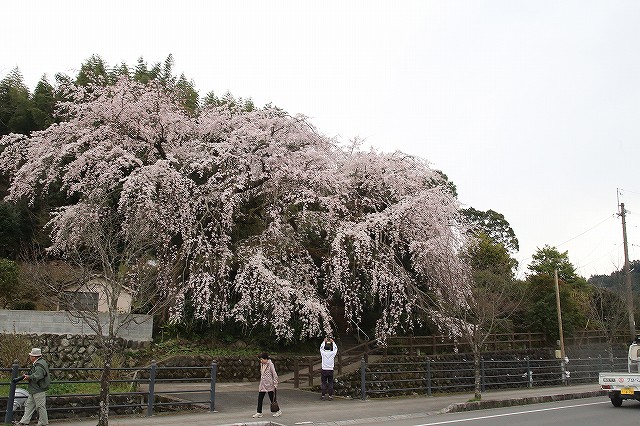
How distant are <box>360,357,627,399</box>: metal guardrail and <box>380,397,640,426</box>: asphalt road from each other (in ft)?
9.51

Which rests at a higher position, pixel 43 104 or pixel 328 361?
pixel 43 104

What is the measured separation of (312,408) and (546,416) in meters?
5.98

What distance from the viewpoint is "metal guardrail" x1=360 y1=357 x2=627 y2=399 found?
643 inches

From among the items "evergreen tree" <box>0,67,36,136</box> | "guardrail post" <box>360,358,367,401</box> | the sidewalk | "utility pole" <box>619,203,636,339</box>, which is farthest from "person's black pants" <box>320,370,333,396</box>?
"utility pole" <box>619,203,636,339</box>

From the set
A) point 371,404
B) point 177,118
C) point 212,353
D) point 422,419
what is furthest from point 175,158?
point 422,419

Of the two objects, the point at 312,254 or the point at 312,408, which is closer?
the point at 312,408

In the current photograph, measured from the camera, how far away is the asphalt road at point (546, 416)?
38.2 ft

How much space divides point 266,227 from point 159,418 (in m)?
8.25

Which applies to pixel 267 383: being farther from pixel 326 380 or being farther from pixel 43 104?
pixel 43 104

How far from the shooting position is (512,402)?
52.3 feet

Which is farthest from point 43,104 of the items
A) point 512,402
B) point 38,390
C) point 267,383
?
point 512,402

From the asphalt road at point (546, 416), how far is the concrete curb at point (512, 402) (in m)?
0.31

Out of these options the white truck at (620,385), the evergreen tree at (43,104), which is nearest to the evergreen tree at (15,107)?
the evergreen tree at (43,104)

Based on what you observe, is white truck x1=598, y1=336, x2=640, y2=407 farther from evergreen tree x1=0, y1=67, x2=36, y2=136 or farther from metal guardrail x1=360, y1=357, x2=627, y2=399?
evergreen tree x1=0, y1=67, x2=36, y2=136
